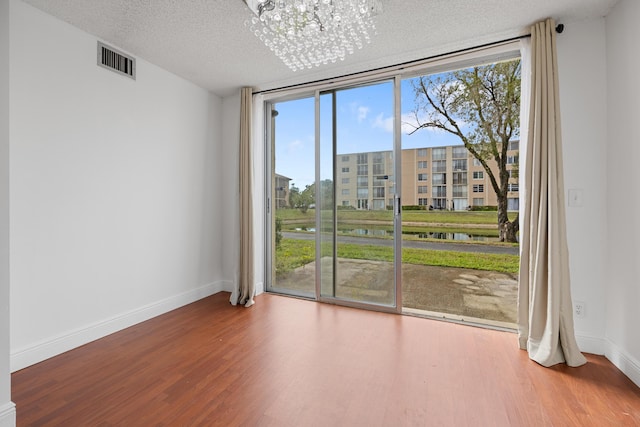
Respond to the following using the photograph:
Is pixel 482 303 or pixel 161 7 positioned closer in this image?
pixel 161 7

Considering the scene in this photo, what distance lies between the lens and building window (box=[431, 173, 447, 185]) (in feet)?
13.8

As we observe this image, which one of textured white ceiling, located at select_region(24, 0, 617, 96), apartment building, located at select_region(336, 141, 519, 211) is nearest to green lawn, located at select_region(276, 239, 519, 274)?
apartment building, located at select_region(336, 141, 519, 211)

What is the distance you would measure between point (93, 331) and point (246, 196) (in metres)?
1.90

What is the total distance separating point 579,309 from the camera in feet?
7.34

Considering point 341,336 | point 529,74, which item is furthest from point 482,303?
point 529,74

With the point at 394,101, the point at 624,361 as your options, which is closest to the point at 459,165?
the point at 394,101

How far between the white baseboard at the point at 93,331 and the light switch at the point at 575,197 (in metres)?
3.89

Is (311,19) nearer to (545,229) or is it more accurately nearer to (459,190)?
(545,229)

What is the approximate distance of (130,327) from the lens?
271cm

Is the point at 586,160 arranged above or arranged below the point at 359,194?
above

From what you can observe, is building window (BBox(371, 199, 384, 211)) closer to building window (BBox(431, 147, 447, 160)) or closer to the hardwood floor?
the hardwood floor

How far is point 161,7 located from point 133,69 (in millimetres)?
949

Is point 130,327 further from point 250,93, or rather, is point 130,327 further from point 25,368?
point 250,93

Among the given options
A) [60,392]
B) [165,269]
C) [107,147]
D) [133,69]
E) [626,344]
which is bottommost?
[60,392]
